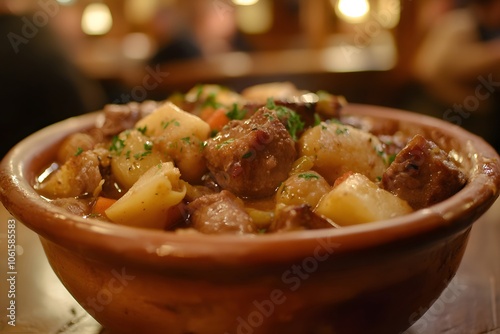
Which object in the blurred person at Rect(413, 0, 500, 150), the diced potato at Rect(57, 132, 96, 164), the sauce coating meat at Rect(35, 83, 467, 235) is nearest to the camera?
the sauce coating meat at Rect(35, 83, 467, 235)

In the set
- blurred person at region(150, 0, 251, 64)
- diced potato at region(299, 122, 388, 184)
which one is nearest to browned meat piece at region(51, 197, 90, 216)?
diced potato at region(299, 122, 388, 184)

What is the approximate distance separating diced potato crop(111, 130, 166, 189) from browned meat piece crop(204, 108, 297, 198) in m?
0.19

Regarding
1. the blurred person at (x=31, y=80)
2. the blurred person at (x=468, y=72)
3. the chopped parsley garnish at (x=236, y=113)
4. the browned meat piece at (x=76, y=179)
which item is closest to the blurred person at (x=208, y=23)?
the blurred person at (x=468, y=72)

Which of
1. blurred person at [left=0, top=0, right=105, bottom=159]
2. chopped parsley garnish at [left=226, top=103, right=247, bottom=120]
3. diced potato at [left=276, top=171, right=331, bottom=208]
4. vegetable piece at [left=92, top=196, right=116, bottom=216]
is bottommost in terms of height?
blurred person at [left=0, top=0, right=105, bottom=159]

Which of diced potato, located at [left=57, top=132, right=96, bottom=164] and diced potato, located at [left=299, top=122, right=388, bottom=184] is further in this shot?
diced potato, located at [left=57, top=132, right=96, bottom=164]

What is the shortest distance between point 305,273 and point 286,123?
0.69 m

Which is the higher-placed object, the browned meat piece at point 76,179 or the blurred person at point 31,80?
the browned meat piece at point 76,179

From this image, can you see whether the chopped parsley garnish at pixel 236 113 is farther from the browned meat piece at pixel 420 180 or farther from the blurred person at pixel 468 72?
the blurred person at pixel 468 72

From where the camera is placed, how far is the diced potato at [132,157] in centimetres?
160

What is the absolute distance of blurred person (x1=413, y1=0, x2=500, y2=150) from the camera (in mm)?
5336

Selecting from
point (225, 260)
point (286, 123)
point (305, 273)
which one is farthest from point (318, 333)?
point (286, 123)

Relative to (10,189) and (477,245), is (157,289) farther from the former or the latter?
(477,245)

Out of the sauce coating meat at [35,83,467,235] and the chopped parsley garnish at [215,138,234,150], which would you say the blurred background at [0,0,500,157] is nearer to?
the sauce coating meat at [35,83,467,235]

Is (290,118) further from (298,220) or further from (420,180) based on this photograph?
(298,220)
